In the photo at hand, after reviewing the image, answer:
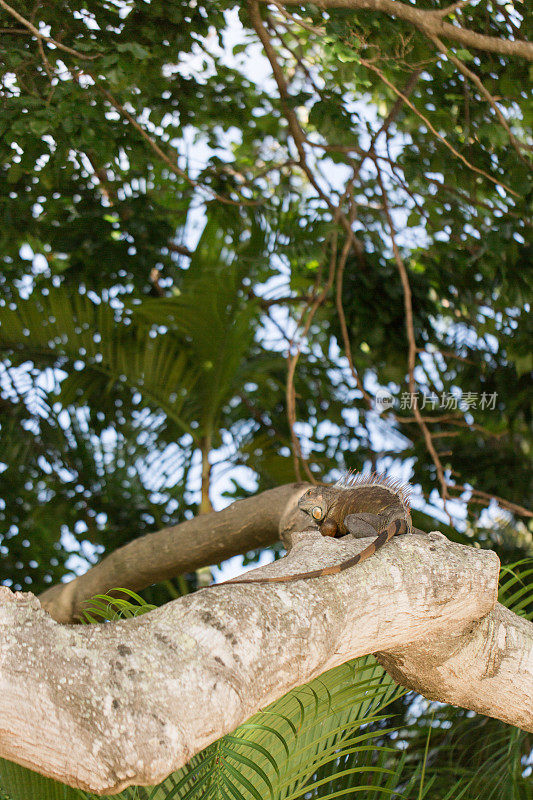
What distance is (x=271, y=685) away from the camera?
1572mm

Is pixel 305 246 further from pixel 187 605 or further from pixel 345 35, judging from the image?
pixel 187 605

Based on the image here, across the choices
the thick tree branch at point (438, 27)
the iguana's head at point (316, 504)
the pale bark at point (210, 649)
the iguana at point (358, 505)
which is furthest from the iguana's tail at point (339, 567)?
the thick tree branch at point (438, 27)

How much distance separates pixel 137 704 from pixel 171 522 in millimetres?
4513

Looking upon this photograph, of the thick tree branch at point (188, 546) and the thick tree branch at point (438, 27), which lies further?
the thick tree branch at point (188, 546)

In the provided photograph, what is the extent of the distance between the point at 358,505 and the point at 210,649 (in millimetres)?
1166

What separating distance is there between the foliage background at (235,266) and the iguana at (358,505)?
94cm

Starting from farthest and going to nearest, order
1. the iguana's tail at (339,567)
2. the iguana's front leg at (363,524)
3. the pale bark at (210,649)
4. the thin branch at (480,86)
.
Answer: the thin branch at (480,86)
the iguana's front leg at (363,524)
the iguana's tail at (339,567)
the pale bark at (210,649)

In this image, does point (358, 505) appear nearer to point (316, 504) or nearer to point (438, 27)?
point (316, 504)

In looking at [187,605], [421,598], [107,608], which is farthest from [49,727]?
[421,598]

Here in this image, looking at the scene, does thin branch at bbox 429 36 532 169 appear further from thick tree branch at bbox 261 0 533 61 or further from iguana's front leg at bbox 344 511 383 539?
iguana's front leg at bbox 344 511 383 539

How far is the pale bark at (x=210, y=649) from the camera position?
52.7 inches

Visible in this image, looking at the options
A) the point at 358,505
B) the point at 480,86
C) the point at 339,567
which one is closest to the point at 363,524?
the point at 358,505

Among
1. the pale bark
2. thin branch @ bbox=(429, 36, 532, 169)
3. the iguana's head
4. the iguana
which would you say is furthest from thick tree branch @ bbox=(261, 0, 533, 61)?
the pale bark

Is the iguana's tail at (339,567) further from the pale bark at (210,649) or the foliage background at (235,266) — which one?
the foliage background at (235,266)
